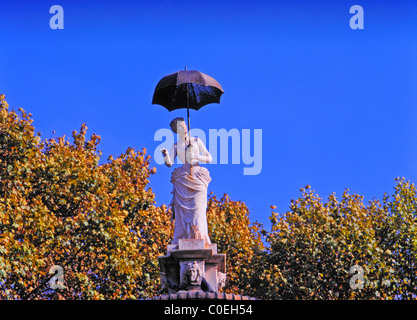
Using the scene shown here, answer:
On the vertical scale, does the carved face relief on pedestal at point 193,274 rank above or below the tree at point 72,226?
below

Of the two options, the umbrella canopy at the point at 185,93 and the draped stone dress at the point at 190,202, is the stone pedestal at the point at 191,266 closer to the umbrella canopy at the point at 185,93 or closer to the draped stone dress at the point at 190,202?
the draped stone dress at the point at 190,202

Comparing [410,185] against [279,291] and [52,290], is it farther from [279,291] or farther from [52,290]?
[52,290]

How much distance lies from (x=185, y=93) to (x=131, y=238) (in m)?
10.7

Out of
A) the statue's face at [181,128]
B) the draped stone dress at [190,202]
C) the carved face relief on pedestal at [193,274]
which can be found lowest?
the carved face relief on pedestal at [193,274]

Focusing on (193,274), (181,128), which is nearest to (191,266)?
(193,274)

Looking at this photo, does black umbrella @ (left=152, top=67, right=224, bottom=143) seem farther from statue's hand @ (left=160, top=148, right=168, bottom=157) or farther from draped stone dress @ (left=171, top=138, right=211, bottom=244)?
draped stone dress @ (left=171, top=138, right=211, bottom=244)

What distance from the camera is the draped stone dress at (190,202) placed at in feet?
47.1

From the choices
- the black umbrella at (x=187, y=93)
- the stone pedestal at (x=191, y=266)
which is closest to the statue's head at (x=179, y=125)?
the black umbrella at (x=187, y=93)

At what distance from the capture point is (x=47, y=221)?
22266mm

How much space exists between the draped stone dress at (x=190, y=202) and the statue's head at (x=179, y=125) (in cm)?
84
